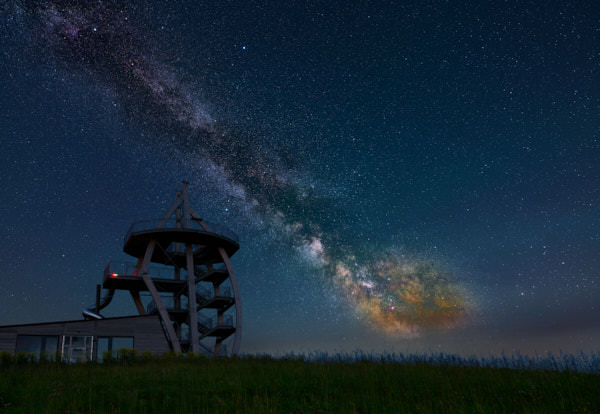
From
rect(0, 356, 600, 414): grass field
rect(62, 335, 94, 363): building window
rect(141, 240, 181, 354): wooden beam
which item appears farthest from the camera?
rect(141, 240, 181, 354): wooden beam

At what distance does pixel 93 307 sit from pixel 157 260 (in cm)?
Answer: 703

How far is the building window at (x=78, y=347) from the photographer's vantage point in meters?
27.8

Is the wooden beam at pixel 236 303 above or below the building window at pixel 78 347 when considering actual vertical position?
above

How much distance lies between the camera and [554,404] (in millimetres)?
9664

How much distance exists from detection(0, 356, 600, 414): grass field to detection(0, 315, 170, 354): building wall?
47.5 ft

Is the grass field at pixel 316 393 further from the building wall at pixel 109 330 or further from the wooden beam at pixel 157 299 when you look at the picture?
the wooden beam at pixel 157 299

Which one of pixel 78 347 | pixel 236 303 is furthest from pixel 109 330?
pixel 236 303

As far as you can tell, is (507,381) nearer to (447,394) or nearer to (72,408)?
(447,394)

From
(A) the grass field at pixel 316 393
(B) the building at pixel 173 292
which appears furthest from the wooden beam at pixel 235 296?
(A) the grass field at pixel 316 393

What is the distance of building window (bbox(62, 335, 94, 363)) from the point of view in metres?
27.8

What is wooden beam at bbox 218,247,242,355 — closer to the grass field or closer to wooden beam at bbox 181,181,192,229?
wooden beam at bbox 181,181,192,229

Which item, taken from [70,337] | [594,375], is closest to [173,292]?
[70,337]

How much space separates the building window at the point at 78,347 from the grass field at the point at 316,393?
14.2 metres

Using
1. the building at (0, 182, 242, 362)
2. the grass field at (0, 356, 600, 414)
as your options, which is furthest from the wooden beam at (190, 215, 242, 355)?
the grass field at (0, 356, 600, 414)
